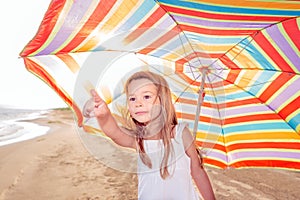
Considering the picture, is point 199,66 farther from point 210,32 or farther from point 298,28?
point 298,28

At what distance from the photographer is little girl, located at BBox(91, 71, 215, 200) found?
5.59 ft

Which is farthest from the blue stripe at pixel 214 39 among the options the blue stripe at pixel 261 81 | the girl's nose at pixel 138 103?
the girl's nose at pixel 138 103

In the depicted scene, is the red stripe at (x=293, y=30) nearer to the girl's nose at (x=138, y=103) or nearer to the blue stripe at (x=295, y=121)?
the blue stripe at (x=295, y=121)

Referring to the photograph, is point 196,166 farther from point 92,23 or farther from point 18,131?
point 18,131

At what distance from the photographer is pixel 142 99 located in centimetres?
170

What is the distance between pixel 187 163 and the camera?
1.96 meters

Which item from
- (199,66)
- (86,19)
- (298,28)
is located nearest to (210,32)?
(199,66)

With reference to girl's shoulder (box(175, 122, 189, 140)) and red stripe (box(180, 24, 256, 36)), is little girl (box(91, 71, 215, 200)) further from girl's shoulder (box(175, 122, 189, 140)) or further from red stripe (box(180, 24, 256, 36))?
red stripe (box(180, 24, 256, 36))

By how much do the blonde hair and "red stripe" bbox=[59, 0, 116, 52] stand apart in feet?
2.01

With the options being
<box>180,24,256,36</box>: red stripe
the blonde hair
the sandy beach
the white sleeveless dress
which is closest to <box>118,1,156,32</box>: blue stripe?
<box>180,24,256,36</box>: red stripe

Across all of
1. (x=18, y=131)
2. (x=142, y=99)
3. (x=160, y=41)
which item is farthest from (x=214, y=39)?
(x=18, y=131)

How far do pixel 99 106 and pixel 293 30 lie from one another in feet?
4.53

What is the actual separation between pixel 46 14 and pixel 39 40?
259 millimetres

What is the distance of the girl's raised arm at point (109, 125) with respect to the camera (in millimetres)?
1528
